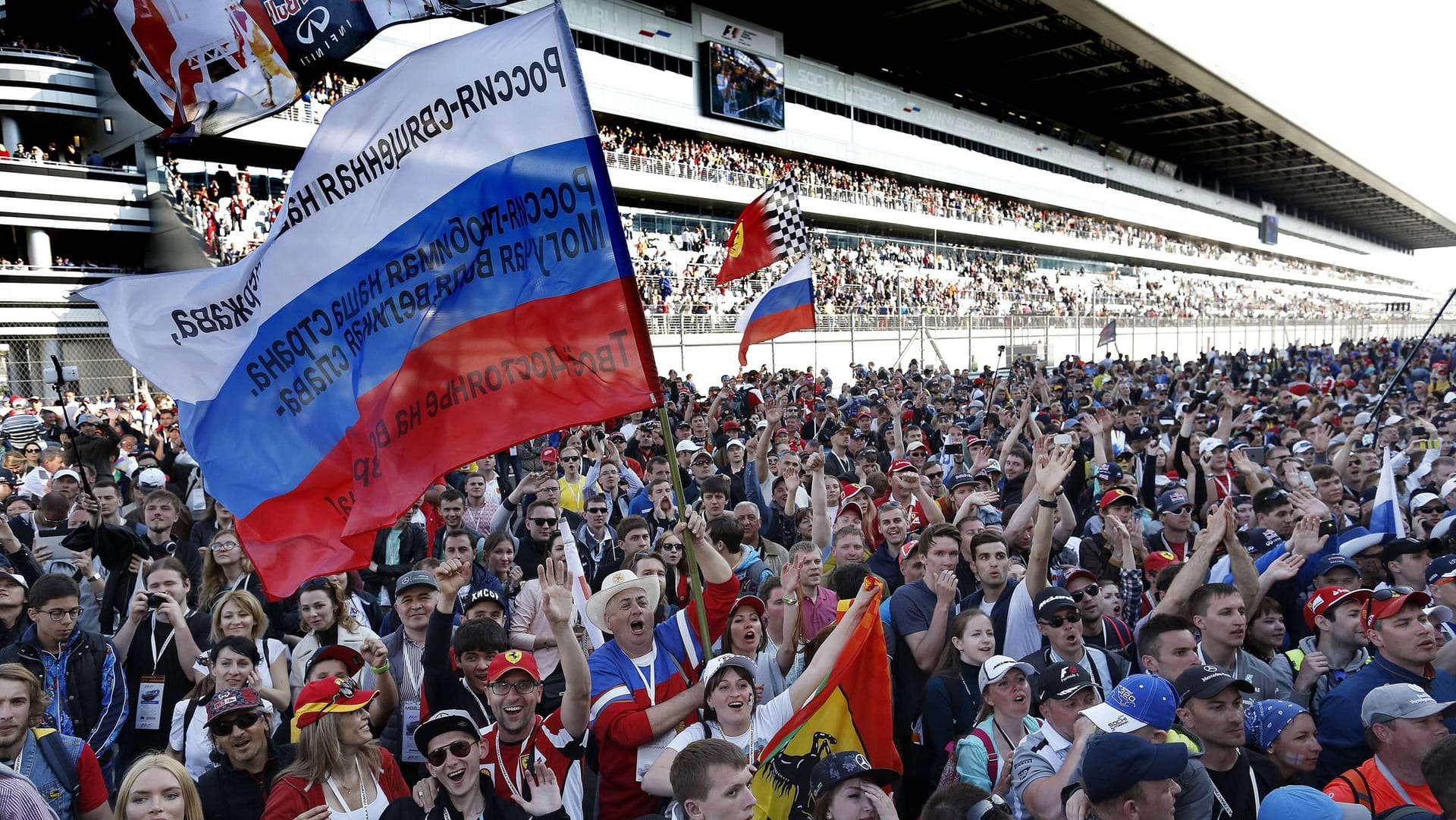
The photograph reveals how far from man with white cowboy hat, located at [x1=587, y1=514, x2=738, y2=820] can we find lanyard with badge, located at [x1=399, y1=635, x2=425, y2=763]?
0.92 meters

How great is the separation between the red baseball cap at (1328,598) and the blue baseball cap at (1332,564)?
0.22 metres

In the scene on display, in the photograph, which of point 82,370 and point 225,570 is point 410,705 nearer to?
point 225,570

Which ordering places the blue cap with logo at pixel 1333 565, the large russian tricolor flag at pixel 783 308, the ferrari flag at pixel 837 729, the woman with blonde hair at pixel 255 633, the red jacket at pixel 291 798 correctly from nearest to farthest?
the red jacket at pixel 291 798, the ferrari flag at pixel 837 729, the woman with blonde hair at pixel 255 633, the blue cap with logo at pixel 1333 565, the large russian tricolor flag at pixel 783 308

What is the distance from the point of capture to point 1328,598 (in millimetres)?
4785

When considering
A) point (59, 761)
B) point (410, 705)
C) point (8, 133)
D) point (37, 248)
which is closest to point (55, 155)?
point (8, 133)

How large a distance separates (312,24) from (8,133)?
111ft

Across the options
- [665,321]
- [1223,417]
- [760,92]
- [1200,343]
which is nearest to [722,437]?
[1223,417]

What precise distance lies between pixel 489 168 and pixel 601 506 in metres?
4.07

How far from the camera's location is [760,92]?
142 feet

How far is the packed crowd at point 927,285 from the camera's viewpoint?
34.3 m

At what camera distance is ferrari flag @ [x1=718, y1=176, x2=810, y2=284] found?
558 inches

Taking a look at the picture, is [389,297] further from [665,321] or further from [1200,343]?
[1200,343]

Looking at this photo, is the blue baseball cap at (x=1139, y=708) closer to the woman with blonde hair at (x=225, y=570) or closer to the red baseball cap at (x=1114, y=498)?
the red baseball cap at (x=1114, y=498)

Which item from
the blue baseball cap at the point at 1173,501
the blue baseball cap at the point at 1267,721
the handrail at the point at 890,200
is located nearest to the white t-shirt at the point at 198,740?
the blue baseball cap at the point at 1267,721
